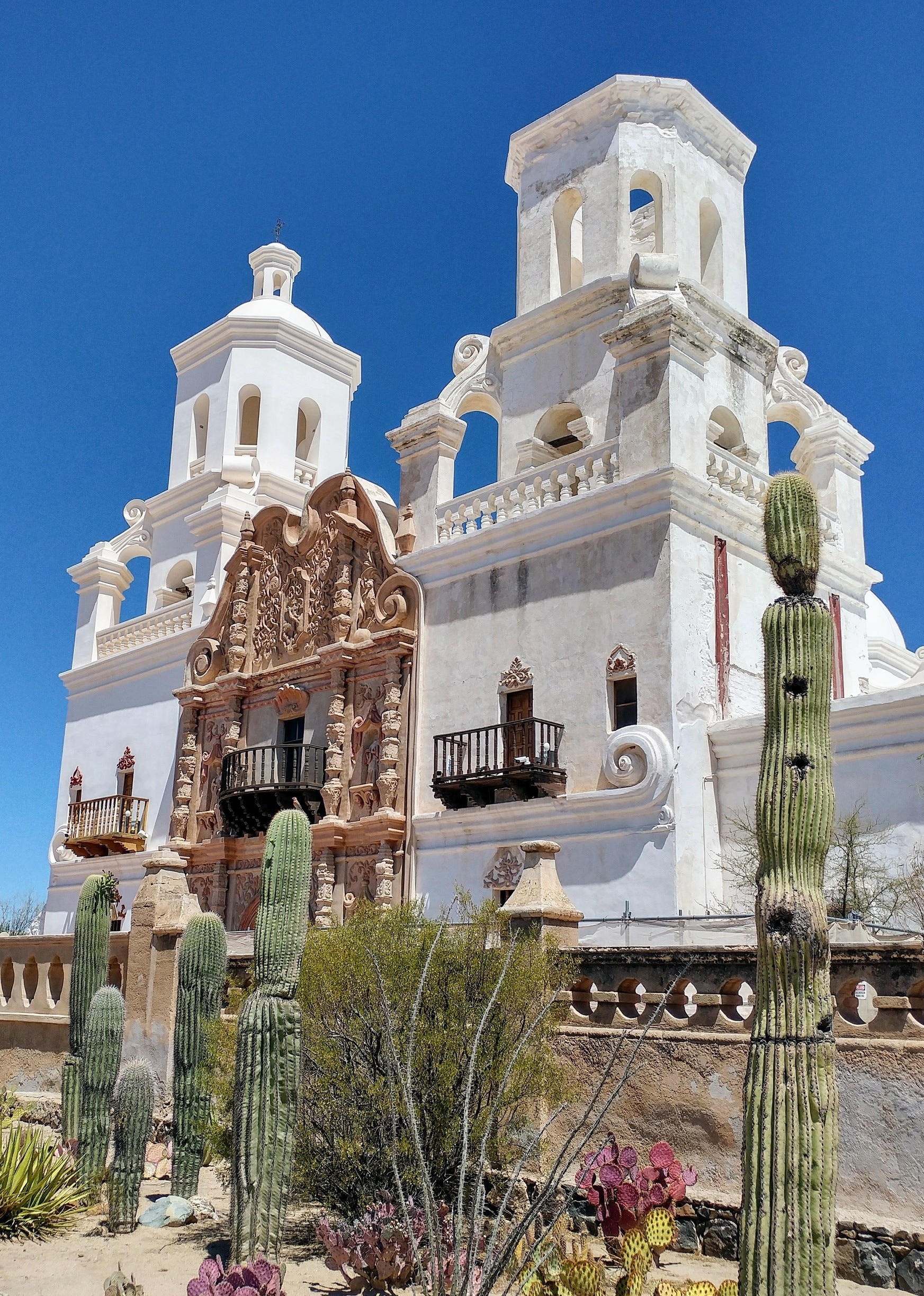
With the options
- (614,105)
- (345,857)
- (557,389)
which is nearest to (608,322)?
(557,389)

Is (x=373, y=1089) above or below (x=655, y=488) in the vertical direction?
below

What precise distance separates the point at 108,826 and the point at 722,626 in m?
14.1

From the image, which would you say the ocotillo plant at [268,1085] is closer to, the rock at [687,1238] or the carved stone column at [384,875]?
the rock at [687,1238]

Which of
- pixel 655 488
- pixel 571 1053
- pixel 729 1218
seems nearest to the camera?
pixel 729 1218

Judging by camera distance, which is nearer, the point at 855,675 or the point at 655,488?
the point at 655,488

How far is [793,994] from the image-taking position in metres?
5.84

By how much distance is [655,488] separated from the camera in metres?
16.9

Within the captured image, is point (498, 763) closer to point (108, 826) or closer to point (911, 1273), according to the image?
point (911, 1273)

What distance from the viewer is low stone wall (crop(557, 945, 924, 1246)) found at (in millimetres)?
8664

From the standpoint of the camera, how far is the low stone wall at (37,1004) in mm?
16250

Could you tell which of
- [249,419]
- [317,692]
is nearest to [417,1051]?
[317,692]

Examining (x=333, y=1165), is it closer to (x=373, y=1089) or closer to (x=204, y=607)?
(x=373, y=1089)

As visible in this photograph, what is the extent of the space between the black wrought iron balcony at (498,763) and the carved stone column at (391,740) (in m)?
0.91

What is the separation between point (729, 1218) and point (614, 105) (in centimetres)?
1803
